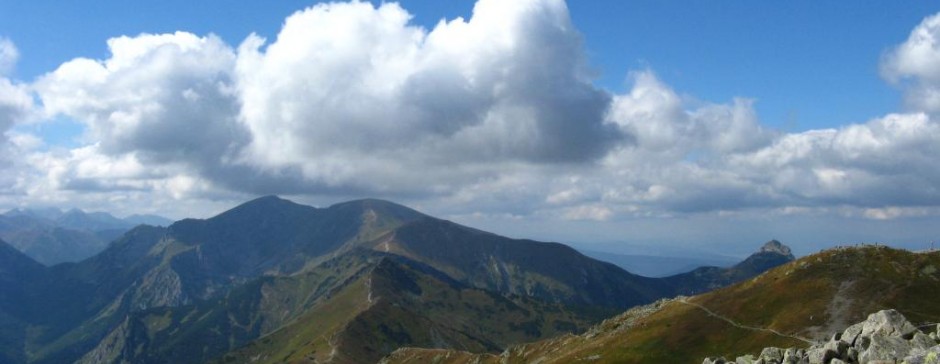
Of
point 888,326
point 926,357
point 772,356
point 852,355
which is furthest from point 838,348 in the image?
point 926,357

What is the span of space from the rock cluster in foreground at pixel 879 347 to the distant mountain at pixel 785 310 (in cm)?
6543

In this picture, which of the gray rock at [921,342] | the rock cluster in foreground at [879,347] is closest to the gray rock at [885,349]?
the rock cluster in foreground at [879,347]

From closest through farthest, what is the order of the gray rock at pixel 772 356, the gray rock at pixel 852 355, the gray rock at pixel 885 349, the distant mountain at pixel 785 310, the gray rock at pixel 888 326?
the gray rock at pixel 885 349, the gray rock at pixel 852 355, the gray rock at pixel 888 326, the gray rock at pixel 772 356, the distant mountain at pixel 785 310

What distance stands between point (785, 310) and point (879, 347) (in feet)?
316

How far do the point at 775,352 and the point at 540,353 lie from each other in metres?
129

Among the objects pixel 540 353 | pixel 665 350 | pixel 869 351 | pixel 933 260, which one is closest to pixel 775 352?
pixel 869 351

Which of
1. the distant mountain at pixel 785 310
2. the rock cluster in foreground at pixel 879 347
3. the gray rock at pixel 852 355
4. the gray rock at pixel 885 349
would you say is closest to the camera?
the rock cluster in foreground at pixel 879 347

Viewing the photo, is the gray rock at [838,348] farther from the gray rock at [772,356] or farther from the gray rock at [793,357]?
the gray rock at [772,356]

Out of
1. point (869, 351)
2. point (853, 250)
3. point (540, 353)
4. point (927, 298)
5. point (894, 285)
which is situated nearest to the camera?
point (869, 351)

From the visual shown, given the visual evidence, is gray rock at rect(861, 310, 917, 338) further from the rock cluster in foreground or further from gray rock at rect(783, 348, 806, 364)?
gray rock at rect(783, 348, 806, 364)

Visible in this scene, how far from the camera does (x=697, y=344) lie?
12962cm

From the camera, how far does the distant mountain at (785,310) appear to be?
122750mm

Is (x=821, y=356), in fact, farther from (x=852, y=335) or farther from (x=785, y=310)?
(x=785, y=310)

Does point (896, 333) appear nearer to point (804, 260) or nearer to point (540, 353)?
point (804, 260)
